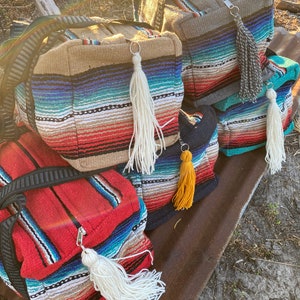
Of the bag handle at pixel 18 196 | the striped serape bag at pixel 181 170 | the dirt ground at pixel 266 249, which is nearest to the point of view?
the bag handle at pixel 18 196

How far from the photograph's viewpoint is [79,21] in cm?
81

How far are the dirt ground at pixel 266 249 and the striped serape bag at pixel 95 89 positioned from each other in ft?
1.49

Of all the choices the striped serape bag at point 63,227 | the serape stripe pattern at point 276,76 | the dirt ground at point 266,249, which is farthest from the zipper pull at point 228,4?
the dirt ground at point 266,249

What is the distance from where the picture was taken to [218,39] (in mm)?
990

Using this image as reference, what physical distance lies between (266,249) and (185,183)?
0.38m

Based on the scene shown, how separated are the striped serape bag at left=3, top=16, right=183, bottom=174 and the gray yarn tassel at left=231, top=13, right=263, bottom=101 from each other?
239 mm

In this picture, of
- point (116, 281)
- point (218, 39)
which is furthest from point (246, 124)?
point (116, 281)

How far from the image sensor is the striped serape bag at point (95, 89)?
0.73 metres

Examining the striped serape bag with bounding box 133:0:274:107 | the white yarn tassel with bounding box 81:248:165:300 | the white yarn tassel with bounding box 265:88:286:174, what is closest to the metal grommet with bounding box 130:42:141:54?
the striped serape bag with bounding box 133:0:274:107

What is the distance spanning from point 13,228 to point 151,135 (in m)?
0.31

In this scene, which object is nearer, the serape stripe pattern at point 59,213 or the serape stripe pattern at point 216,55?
the serape stripe pattern at point 59,213

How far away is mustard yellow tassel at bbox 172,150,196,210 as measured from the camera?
94cm

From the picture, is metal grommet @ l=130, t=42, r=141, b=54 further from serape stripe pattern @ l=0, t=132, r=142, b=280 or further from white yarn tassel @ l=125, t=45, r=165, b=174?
serape stripe pattern @ l=0, t=132, r=142, b=280

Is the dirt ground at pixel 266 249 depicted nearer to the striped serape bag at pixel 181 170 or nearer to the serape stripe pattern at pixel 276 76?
the striped serape bag at pixel 181 170
